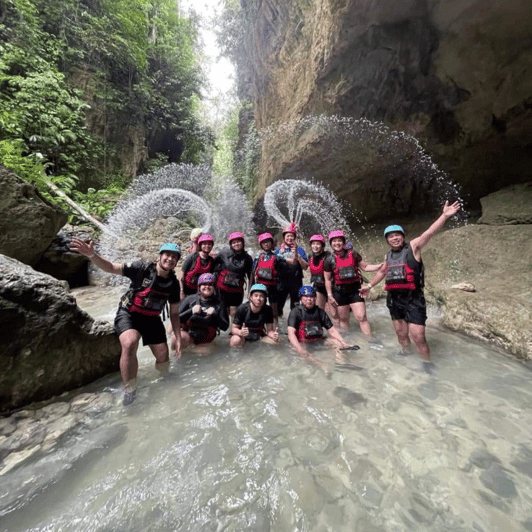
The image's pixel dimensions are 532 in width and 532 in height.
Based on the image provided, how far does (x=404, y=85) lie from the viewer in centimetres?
769

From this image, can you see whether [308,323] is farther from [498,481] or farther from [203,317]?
[498,481]

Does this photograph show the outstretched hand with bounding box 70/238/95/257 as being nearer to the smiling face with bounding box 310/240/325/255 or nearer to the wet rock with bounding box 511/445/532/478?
the smiling face with bounding box 310/240/325/255

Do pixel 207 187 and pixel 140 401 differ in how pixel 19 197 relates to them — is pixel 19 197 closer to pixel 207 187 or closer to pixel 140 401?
pixel 140 401

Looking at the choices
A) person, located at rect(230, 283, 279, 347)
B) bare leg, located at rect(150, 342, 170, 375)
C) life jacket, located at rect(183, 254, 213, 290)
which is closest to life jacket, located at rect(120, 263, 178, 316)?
bare leg, located at rect(150, 342, 170, 375)

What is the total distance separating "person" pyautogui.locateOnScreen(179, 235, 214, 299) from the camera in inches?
204

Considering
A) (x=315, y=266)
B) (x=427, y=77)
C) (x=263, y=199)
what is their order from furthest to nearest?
(x=263, y=199), (x=427, y=77), (x=315, y=266)

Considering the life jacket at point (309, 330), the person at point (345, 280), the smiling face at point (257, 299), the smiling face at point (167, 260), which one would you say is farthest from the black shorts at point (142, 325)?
the person at point (345, 280)

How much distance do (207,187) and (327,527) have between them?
1902 centimetres

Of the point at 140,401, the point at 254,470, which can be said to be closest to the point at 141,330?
the point at 140,401

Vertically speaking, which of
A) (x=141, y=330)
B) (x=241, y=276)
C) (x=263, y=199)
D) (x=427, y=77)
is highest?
(x=427, y=77)

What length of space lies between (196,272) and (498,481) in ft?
14.8

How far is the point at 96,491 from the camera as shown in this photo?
200 centimetres

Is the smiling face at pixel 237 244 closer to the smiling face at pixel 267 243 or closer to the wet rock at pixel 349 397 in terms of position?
the smiling face at pixel 267 243

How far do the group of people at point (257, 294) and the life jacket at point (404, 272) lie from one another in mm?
13
